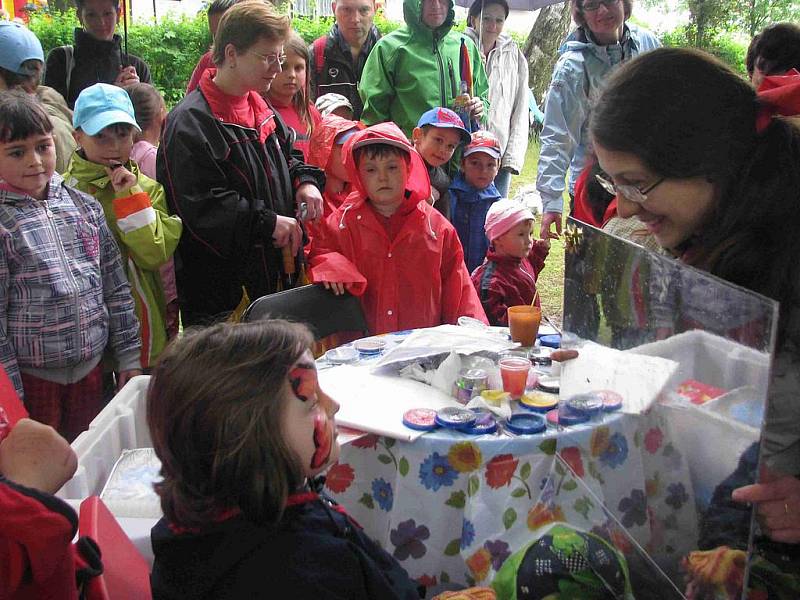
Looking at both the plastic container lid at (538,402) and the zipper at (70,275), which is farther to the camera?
the zipper at (70,275)

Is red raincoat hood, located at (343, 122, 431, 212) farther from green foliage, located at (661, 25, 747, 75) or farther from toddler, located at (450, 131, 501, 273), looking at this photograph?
green foliage, located at (661, 25, 747, 75)

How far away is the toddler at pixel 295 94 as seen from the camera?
4012 millimetres

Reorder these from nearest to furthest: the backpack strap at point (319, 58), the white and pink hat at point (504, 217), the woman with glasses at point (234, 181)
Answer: the woman with glasses at point (234, 181)
the white and pink hat at point (504, 217)
the backpack strap at point (319, 58)

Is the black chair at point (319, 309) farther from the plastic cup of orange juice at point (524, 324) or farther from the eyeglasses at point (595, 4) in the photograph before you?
the eyeglasses at point (595, 4)

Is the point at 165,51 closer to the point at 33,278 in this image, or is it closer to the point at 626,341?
the point at 33,278

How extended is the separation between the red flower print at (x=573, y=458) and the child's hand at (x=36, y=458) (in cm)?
116

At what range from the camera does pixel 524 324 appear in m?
2.52

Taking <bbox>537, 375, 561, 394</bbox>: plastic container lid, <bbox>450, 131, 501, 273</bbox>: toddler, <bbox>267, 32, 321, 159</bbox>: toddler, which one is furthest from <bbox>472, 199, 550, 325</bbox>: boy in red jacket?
<bbox>537, 375, 561, 394</bbox>: plastic container lid

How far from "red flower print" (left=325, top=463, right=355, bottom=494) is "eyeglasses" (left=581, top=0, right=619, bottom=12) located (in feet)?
9.95

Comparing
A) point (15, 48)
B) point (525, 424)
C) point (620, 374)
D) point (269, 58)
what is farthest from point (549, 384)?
point (15, 48)

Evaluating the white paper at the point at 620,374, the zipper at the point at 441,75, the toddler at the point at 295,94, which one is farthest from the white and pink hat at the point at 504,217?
the white paper at the point at 620,374

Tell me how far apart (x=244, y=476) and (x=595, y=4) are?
351 centimetres

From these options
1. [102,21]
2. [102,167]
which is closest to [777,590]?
[102,167]

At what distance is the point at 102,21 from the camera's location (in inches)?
173
